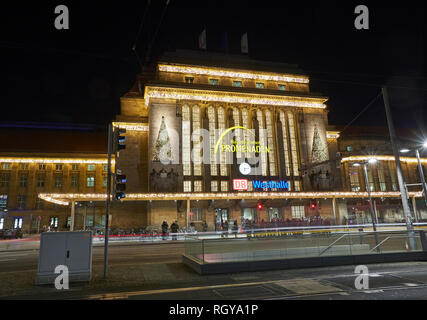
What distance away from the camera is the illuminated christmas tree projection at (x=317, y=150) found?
47406 millimetres

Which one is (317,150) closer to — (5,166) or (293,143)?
(293,143)

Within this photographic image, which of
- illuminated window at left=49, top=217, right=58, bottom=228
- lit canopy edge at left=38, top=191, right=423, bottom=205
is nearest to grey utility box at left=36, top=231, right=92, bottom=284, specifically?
lit canopy edge at left=38, top=191, right=423, bottom=205

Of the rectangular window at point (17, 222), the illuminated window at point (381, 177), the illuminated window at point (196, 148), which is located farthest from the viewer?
the illuminated window at point (381, 177)

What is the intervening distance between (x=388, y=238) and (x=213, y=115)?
116ft

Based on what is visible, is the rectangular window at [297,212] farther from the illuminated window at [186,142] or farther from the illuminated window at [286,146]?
the illuminated window at [186,142]

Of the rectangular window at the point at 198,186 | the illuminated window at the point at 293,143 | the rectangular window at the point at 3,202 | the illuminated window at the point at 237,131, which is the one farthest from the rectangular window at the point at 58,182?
the illuminated window at the point at 293,143

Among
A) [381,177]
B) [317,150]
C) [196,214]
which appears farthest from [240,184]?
[381,177]

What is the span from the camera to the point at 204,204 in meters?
42.3

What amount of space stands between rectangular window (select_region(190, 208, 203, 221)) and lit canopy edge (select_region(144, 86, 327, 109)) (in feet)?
56.3

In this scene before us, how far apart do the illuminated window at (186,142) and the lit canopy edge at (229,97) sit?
2355 mm

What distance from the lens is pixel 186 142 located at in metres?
43.8

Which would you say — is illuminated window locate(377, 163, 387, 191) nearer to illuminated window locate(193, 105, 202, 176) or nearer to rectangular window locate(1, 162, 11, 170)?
illuminated window locate(193, 105, 202, 176)

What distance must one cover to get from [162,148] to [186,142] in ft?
13.1
